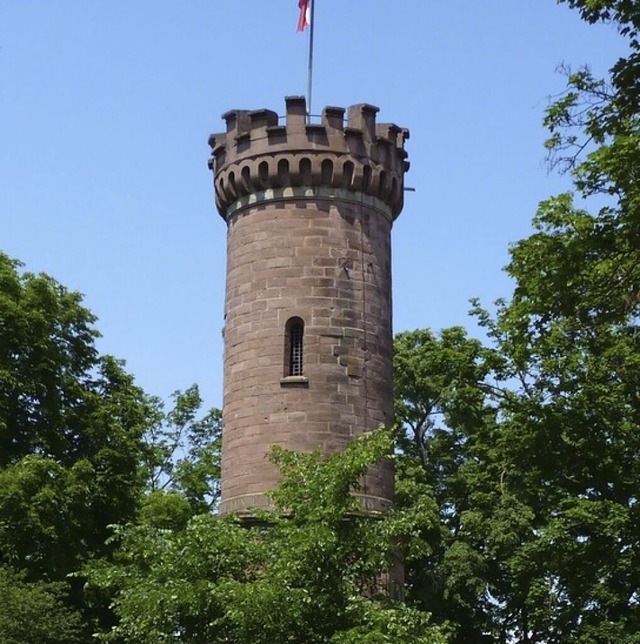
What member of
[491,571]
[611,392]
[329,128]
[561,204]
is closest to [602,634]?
[611,392]

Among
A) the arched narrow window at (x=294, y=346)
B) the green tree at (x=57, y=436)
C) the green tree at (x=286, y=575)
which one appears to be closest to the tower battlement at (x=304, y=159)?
the arched narrow window at (x=294, y=346)

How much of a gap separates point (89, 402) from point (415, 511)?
1422cm

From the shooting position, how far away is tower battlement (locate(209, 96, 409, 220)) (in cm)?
2486

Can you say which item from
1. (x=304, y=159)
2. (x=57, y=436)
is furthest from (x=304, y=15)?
(x=57, y=436)

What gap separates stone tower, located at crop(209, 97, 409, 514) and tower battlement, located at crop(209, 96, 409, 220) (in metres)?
0.03

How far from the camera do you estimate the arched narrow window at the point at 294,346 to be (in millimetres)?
24125

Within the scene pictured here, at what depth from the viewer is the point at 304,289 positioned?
24297mm

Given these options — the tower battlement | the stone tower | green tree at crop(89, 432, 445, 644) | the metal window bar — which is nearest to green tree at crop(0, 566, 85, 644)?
the stone tower

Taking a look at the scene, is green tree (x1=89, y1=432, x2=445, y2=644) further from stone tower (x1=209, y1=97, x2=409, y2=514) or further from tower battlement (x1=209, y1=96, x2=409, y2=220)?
tower battlement (x1=209, y1=96, x2=409, y2=220)

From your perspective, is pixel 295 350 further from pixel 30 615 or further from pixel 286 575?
pixel 30 615

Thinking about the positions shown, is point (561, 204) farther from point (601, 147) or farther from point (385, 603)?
point (385, 603)

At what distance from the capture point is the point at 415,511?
20.5 meters

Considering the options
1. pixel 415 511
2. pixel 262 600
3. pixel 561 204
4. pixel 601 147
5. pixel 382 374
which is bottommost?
pixel 262 600

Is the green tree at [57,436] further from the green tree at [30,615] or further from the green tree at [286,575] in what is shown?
the green tree at [286,575]
